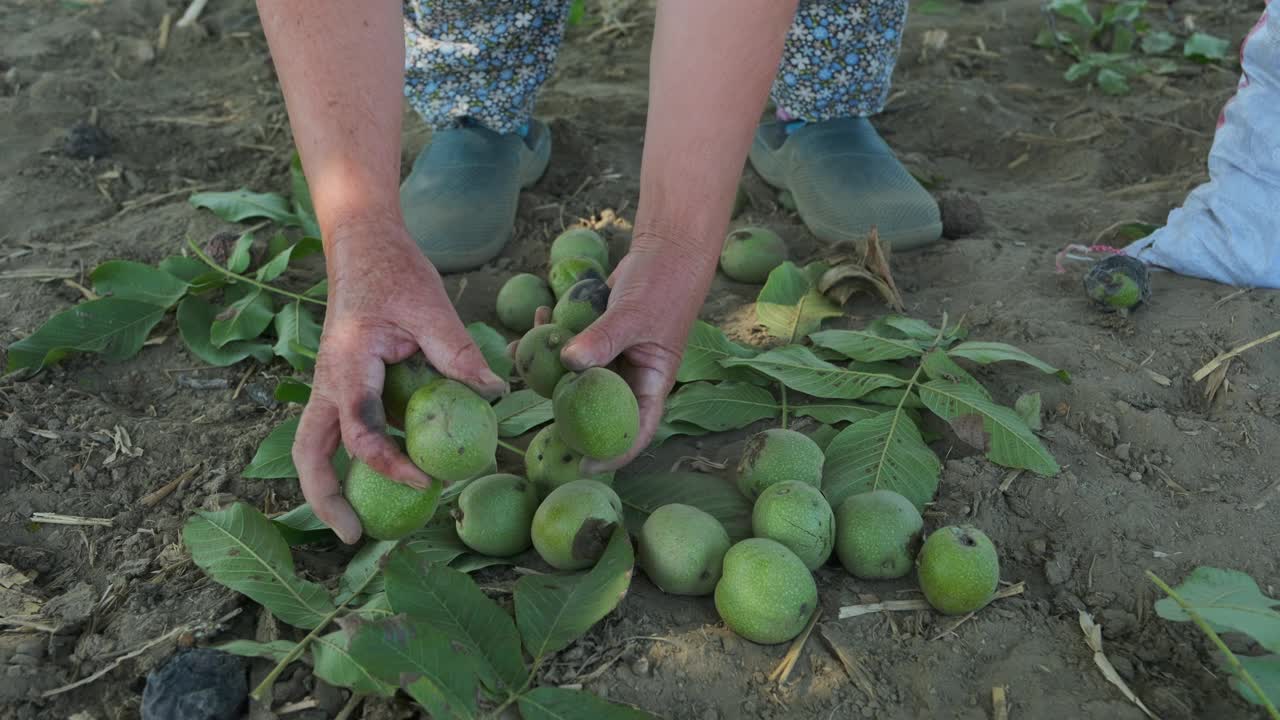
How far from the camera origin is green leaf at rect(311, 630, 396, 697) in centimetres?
162

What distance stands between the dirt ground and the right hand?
36 centimetres

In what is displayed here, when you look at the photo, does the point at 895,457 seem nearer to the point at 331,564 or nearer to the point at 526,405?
the point at 526,405

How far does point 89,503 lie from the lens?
232cm

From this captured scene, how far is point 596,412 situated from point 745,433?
73 centimetres

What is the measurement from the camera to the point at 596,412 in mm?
1888

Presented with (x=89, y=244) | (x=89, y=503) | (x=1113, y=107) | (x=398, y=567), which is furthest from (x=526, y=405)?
(x=1113, y=107)

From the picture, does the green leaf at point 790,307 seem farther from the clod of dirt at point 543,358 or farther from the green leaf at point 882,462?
the clod of dirt at point 543,358

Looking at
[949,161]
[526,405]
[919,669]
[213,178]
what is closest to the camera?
[919,669]

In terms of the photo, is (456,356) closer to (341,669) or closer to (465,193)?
(341,669)

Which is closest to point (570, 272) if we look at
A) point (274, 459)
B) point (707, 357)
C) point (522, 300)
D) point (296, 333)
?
point (522, 300)

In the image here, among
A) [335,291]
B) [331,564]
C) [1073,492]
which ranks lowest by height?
[331,564]

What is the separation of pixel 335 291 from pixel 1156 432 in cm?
196

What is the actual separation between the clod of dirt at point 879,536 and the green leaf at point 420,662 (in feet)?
2.72

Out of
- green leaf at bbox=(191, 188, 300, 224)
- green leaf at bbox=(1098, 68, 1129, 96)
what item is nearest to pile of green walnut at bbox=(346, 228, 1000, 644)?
green leaf at bbox=(191, 188, 300, 224)
